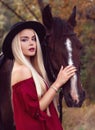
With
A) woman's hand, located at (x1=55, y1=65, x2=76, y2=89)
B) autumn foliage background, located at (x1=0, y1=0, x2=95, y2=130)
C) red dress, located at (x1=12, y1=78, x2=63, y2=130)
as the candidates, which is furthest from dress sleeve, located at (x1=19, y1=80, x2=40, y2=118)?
autumn foliage background, located at (x1=0, y1=0, x2=95, y2=130)

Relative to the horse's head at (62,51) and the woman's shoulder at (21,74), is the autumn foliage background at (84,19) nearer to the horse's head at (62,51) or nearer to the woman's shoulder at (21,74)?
the horse's head at (62,51)

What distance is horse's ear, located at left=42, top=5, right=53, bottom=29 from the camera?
332 centimetres

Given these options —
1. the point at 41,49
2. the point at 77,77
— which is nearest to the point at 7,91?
the point at 41,49

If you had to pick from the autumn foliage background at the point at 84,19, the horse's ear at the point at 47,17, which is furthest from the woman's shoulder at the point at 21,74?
the autumn foliage background at the point at 84,19

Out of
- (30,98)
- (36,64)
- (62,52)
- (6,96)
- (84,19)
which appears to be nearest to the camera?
(30,98)

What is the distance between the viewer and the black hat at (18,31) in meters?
3.27

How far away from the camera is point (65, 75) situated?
10.1 ft

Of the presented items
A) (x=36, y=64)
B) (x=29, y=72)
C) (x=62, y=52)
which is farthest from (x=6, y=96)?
(x=62, y=52)

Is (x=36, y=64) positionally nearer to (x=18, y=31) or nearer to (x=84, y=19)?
(x=18, y=31)

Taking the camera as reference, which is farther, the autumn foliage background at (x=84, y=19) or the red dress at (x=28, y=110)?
the autumn foliage background at (x=84, y=19)

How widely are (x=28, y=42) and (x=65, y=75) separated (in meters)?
0.40

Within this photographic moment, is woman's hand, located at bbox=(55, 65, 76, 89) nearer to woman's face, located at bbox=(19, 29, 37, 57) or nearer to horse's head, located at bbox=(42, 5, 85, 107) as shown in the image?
horse's head, located at bbox=(42, 5, 85, 107)

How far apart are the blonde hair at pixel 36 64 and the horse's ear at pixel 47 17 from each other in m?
0.22

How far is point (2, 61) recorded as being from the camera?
386cm
